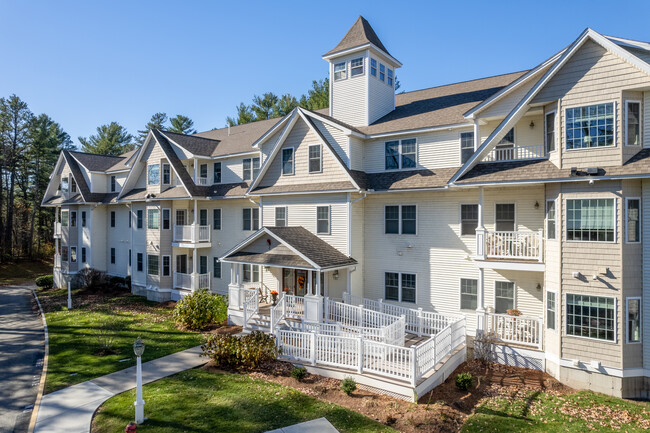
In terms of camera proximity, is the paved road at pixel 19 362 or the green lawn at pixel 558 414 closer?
the green lawn at pixel 558 414

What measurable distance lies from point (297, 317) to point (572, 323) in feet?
34.6

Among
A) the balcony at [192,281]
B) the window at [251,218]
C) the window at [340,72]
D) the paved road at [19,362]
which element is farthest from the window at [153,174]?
the window at [340,72]

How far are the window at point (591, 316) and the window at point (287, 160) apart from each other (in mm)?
13785

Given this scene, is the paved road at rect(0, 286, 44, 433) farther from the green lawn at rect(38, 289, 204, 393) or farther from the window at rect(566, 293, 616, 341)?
the window at rect(566, 293, 616, 341)

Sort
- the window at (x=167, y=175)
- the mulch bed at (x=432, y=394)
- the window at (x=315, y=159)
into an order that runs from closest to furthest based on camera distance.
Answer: the mulch bed at (x=432, y=394) → the window at (x=315, y=159) → the window at (x=167, y=175)

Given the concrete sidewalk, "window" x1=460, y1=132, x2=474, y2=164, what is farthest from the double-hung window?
the concrete sidewalk

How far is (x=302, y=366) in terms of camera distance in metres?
14.0

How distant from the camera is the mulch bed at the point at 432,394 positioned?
409 inches

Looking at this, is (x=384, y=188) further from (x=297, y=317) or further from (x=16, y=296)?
(x=16, y=296)

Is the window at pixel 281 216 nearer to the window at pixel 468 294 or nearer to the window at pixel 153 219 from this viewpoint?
the window at pixel 468 294

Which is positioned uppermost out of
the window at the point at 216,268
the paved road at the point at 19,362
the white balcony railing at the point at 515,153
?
the white balcony railing at the point at 515,153

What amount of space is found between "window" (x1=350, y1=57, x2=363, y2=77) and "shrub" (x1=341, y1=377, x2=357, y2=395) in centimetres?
1632

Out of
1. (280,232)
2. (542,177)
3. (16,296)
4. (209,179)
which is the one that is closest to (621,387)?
(542,177)

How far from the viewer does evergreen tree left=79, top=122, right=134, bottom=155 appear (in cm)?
6372
